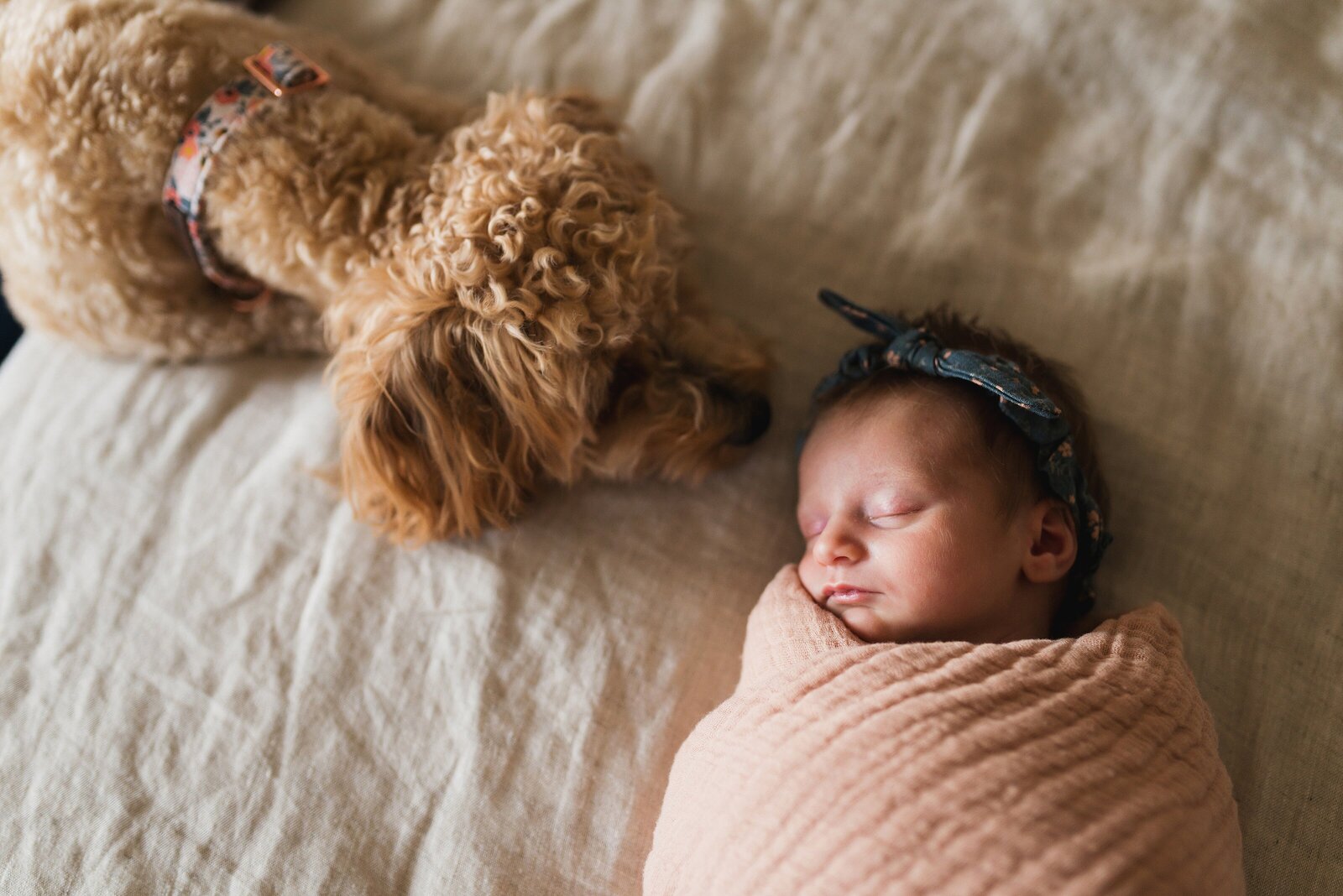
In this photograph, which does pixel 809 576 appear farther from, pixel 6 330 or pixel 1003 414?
pixel 6 330

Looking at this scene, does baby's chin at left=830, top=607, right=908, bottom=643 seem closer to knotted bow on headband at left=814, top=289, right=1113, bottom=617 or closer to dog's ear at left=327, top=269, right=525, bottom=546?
knotted bow on headband at left=814, top=289, right=1113, bottom=617

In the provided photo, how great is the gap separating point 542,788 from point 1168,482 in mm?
1096

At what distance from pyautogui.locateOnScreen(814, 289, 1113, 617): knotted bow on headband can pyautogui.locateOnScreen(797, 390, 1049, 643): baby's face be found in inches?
2.2

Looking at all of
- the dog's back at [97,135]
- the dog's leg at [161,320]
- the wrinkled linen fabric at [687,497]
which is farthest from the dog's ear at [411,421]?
the dog's back at [97,135]

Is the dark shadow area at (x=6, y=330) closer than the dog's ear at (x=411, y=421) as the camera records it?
No

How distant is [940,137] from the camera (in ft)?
5.65

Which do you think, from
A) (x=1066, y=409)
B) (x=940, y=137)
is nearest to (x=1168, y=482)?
(x=1066, y=409)

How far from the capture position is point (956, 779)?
96cm

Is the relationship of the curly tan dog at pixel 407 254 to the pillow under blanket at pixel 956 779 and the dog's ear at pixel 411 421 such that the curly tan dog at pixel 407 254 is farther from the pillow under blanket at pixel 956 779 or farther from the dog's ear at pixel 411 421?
the pillow under blanket at pixel 956 779

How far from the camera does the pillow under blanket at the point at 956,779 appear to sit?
3.04 ft

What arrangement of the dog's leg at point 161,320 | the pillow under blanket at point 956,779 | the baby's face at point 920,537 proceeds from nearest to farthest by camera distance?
the pillow under blanket at point 956,779 → the baby's face at point 920,537 → the dog's leg at point 161,320

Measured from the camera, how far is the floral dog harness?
1.36 metres

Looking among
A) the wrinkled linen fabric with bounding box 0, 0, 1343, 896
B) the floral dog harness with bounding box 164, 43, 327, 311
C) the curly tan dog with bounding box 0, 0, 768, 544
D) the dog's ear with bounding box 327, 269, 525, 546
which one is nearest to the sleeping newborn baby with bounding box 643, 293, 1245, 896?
the wrinkled linen fabric with bounding box 0, 0, 1343, 896

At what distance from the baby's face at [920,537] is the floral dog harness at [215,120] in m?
1.04
